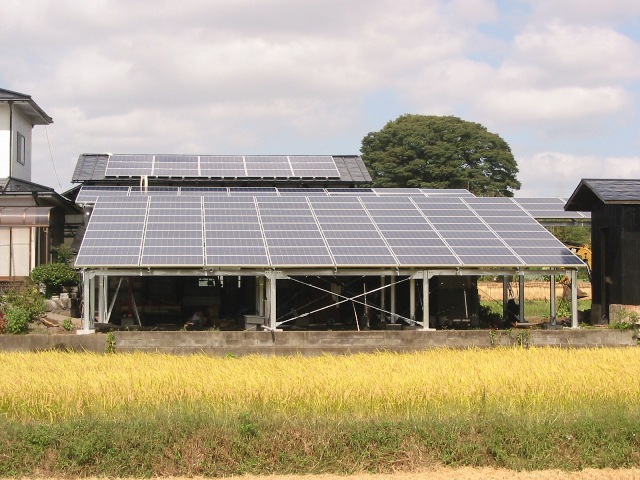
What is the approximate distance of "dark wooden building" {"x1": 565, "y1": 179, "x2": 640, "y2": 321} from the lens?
91.9ft

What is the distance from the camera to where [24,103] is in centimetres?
Result: 3619

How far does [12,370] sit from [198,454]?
6.78m

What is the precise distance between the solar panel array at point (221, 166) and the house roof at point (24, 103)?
12.6 ft

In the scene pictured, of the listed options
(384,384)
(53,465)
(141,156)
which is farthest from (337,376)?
(141,156)

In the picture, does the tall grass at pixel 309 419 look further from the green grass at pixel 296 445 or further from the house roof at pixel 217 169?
the house roof at pixel 217 169

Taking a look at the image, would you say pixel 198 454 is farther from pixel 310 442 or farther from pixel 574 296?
pixel 574 296

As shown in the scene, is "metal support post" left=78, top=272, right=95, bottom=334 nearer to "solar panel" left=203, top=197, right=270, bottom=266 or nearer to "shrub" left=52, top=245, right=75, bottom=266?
"solar panel" left=203, top=197, right=270, bottom=266

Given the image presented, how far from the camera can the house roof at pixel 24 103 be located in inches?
1412

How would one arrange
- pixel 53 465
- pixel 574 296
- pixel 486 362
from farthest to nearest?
1. pixel 574 296
2. pixel 486 362
3. pixel 53 465

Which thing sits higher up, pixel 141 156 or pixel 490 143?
pixel 490 143

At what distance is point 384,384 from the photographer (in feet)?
52.4

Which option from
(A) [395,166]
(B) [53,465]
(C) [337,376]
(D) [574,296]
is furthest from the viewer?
(A) [395,166]

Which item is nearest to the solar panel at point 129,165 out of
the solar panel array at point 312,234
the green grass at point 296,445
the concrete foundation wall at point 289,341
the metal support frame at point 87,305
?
the solar panel array at point 312,234

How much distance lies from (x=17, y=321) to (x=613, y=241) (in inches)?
741
